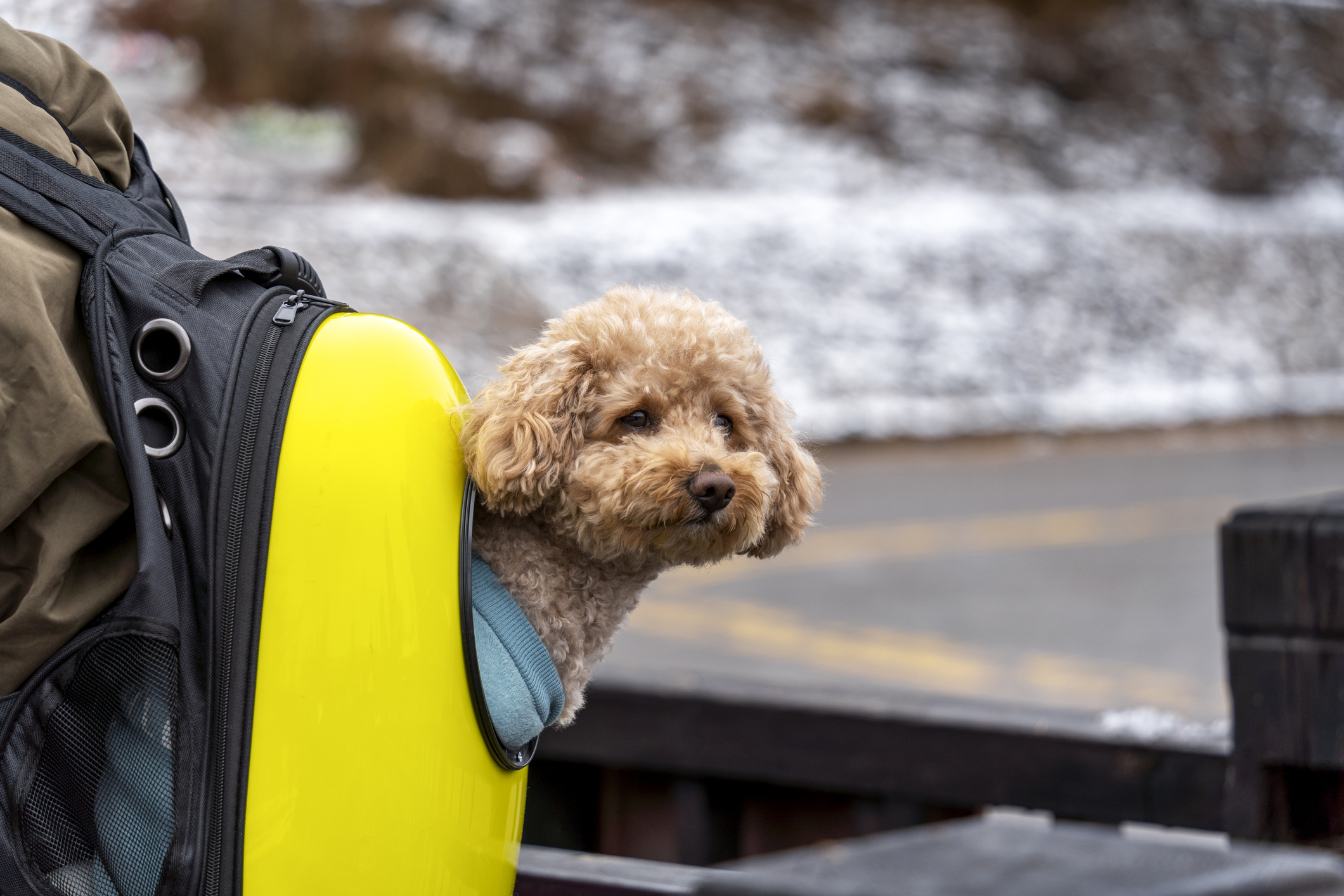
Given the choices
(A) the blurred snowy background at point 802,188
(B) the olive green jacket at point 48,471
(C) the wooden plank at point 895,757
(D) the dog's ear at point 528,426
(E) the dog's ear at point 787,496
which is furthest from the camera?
(A) the blurred snowy background at point 802,188

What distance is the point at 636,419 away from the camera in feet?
5.67

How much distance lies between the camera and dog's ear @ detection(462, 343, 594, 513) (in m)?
1.59

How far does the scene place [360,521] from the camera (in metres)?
1.59

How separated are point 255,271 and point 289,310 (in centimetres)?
10

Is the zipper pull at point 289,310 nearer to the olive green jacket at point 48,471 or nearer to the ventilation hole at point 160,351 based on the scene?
the ventilation hole at point 160,351

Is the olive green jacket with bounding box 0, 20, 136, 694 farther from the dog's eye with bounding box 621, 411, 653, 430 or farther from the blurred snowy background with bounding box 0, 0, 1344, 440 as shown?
the blurred snowy background with bounding box 0, 0, 1344, 440

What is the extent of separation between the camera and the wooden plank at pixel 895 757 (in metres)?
2.74

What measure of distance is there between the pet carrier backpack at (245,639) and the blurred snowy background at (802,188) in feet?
33.4

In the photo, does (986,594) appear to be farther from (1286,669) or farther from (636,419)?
(636,419)

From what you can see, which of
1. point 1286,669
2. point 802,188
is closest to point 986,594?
point 1286,669

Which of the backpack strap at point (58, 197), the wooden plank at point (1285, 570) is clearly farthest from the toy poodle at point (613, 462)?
the wooden plank at point (1285, 570)

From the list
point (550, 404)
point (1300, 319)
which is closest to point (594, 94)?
point (1300, 319)

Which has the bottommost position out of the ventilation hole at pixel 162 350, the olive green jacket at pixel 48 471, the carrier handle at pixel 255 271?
the olive green jacket at pixel 48 471

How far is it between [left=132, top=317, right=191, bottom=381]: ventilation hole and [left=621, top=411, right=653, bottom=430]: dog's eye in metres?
0.53
